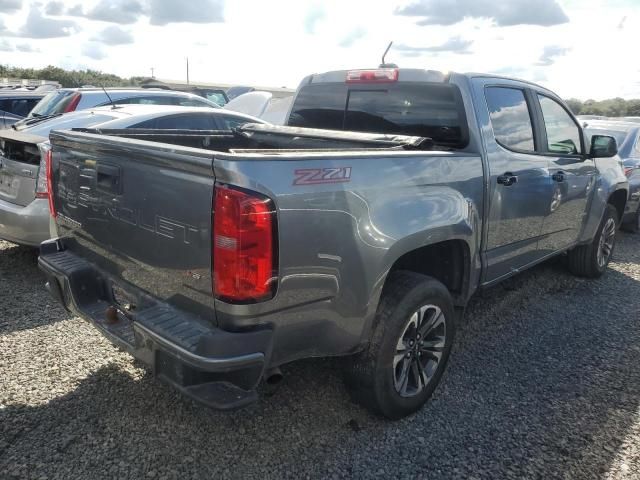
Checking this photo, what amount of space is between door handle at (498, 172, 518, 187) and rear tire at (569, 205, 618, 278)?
2.30 m

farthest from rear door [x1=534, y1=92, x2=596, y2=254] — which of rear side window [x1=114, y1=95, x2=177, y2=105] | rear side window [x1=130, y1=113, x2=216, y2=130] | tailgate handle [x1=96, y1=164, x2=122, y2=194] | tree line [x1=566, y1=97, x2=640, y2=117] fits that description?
tree line [x1=566, y1=97, x2=640, y2=117]

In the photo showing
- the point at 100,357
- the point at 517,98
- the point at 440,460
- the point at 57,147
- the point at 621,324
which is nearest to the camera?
the point at 440,460

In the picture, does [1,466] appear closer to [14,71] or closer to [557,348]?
[557,348]

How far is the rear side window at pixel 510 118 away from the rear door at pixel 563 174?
0.78 feet

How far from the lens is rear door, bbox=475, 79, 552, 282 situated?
360 cm

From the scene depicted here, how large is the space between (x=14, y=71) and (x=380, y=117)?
63.5 metres

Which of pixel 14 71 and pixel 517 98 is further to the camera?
pixel 14 71

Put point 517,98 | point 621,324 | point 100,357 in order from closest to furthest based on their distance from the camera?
point 100,357 → point 517,98 → point 621,324

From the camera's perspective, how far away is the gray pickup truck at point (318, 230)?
7.24 ft

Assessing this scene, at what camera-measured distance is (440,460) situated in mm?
2773

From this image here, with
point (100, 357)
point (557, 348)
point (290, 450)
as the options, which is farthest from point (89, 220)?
point (557, 348)

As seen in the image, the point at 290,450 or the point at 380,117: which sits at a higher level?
the point at 380,117

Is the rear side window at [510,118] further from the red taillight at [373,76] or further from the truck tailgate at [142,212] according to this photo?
the truck tailgate at [142,212]

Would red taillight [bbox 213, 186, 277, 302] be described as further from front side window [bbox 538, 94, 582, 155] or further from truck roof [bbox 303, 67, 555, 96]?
front side window [bbox 538, 94, 582, 155]
